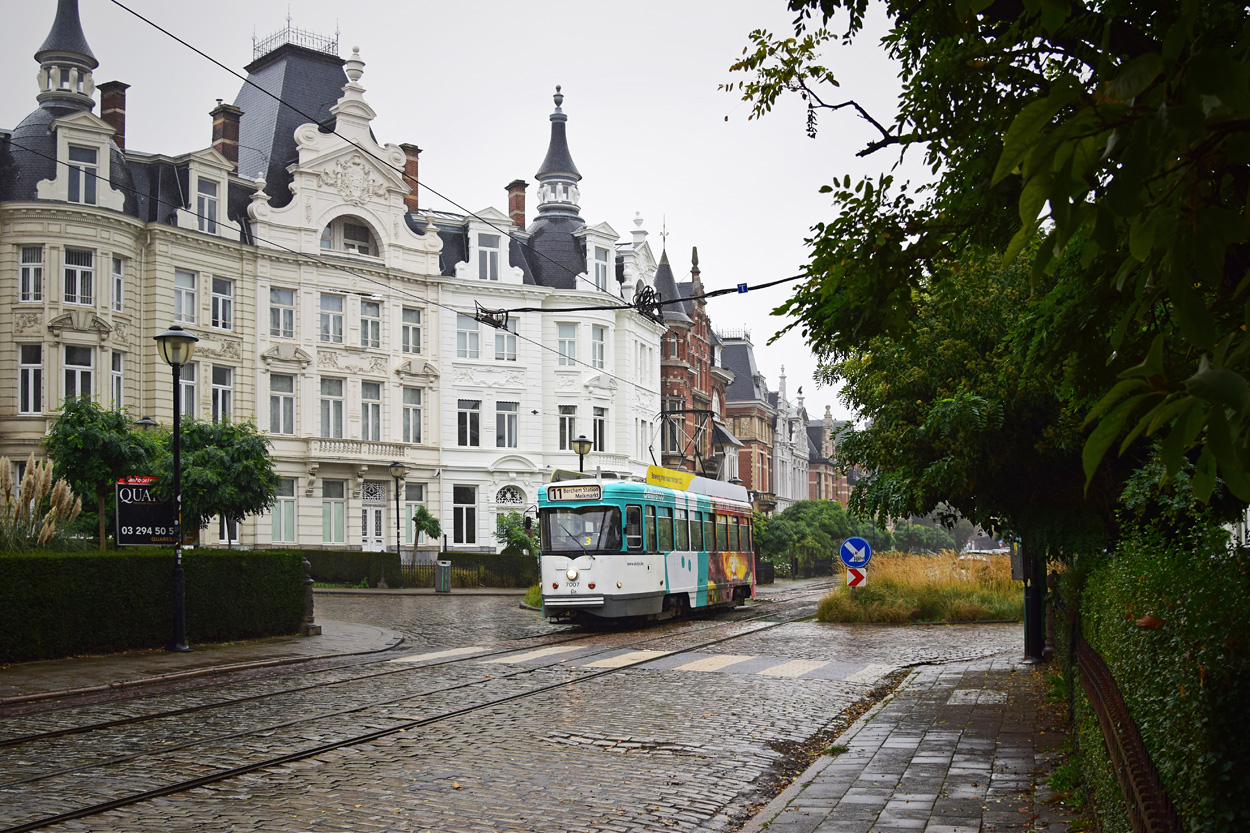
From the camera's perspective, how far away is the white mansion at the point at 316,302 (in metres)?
36.6

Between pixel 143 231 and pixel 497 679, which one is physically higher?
pixel 143 231

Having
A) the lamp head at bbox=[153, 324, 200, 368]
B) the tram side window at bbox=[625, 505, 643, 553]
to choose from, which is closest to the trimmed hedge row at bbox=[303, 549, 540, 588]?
the tram side window at bbox=[625, 505, 643, 553]

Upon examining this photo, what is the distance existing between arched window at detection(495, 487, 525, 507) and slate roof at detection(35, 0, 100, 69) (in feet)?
73.8

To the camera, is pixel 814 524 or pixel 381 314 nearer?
pixel 381 314

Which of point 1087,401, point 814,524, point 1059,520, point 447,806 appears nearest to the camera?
point 1087,401

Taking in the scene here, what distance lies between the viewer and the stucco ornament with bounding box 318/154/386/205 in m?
44.0

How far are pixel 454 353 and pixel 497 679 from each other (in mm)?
33708

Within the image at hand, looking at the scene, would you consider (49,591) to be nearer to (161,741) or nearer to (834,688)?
(161,741)

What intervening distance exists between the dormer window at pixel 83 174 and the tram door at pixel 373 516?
14.3 metres

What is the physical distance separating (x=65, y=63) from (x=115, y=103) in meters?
2.71

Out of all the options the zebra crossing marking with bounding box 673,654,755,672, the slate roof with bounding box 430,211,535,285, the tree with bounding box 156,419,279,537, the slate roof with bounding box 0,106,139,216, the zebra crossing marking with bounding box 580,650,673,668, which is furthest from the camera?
the slate roof with bounding box 430,211,535,285

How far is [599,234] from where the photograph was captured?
52.3 m

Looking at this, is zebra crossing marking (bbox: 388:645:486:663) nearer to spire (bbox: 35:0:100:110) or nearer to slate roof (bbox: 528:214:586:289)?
spire (bbox: 35:0:100:110)

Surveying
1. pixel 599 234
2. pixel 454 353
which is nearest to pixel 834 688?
pixel 454 353
